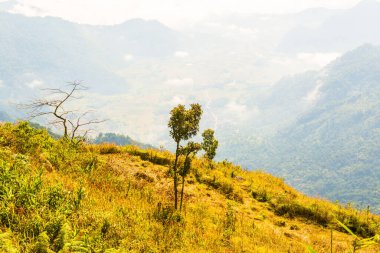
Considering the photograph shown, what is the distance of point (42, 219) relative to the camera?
22.4ft

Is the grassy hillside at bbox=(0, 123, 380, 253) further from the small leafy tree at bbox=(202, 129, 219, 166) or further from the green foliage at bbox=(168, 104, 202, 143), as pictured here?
the small leafy tree at bbox=(202, 129, 219, 166)

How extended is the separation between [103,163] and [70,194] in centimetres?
669

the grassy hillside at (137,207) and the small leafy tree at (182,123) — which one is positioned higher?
the small leafy tree at (182,123)

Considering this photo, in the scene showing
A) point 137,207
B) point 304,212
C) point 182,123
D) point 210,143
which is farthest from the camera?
point 210,143

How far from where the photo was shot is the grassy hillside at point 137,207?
23.3 feet

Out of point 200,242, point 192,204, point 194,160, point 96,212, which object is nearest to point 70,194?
point 96,212

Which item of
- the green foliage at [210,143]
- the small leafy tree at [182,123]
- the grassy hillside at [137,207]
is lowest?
the grassy hillside at [137,207]

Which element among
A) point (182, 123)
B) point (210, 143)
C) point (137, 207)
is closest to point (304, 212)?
point (182, 123)

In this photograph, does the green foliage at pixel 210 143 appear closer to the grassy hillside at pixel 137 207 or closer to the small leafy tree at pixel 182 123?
the grassy hillside at pixel 137 207

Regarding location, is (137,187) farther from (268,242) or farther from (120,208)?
(268,242)

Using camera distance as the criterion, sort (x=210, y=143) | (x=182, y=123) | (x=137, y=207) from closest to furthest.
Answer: (x=137, y=207), (x=182, y=123), (x=210, y=143)

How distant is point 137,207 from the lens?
10750 millimetres

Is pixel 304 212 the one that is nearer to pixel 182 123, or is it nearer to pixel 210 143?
pixel 182 123

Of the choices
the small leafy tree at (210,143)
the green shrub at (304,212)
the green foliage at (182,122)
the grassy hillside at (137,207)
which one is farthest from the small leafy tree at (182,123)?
the small leafy tree at (210,143)
